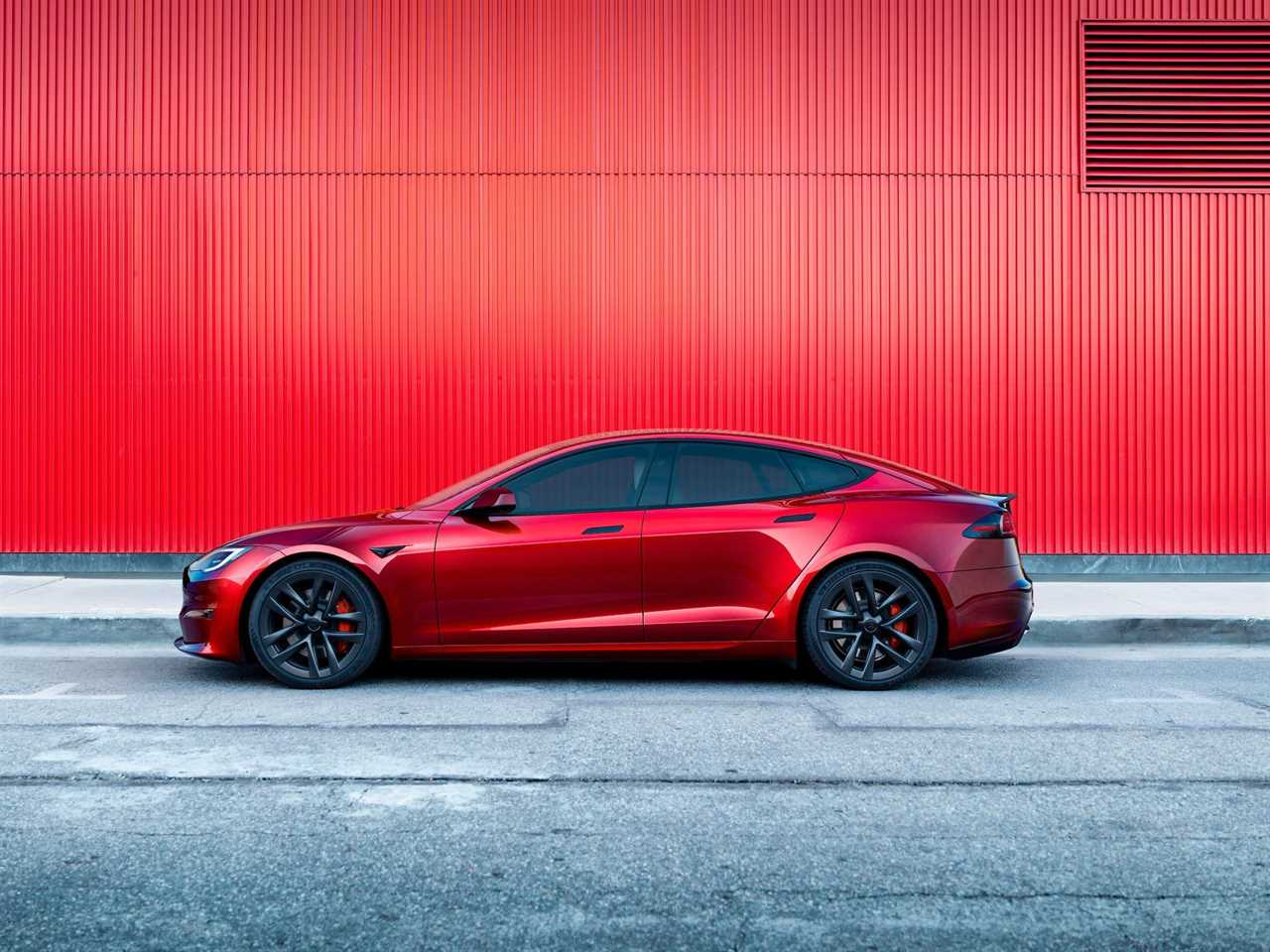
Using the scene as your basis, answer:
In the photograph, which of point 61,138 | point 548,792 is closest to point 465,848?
point 548,792

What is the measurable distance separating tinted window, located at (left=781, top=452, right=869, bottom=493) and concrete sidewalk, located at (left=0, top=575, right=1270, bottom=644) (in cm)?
255

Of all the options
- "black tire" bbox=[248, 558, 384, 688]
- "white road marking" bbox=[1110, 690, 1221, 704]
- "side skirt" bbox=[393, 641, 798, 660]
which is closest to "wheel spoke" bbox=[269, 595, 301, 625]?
"black tire" bbox=[248, 558, 384, 688]

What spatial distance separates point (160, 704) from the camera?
6.10m

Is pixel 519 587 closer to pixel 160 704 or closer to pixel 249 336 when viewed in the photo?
pixel 160 704

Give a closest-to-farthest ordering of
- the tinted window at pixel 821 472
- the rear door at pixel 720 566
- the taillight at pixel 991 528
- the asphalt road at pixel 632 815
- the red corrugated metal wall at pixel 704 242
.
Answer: the asphalt road at pixel 632 815, the rear door at pixel 720 566, the taillight at pixel 991 528, the tinted window at pixel 821 472, the red corrugated metal wall at pixel 704 242

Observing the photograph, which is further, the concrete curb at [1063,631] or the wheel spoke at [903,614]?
the concrete curb at [1063,631]

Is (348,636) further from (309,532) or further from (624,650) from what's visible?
(624,650)

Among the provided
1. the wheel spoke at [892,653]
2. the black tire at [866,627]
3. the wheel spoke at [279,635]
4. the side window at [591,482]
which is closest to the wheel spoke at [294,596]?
the wheel spoke at [279,635]

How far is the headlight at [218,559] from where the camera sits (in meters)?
6.55

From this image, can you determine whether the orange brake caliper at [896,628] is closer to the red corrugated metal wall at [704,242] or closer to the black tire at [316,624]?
the black tire at [316,624]

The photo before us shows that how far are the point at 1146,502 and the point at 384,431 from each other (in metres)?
7.63

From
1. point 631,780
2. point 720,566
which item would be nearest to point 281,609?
point 720,566

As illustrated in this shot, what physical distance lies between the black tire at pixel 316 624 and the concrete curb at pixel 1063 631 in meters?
2.29

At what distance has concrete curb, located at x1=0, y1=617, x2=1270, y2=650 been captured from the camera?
844 centimetres
